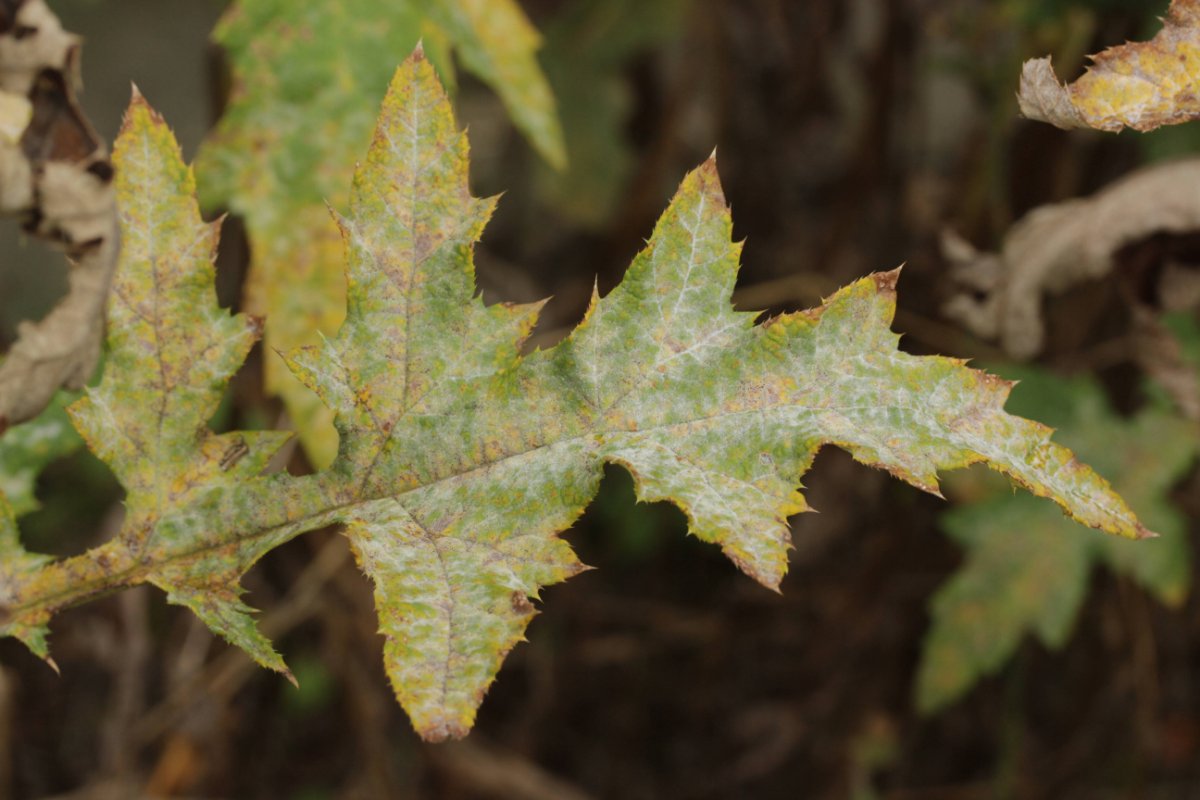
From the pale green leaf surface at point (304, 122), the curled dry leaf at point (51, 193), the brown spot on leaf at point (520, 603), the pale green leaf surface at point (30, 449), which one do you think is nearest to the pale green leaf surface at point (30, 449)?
the pale green leaf surface at point (30, 449)

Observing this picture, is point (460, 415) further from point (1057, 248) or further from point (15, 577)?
point (1057, 248)

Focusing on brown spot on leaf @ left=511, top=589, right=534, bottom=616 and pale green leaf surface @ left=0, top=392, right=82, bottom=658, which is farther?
pale green leaf surface @ left=0, top=392, right=82, bottom=658

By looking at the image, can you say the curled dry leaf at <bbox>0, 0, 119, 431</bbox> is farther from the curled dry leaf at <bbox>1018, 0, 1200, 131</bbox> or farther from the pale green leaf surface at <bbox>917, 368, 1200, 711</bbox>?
the pale green leaf surface at <bbox>917, 368, 1200, 711</bbox>

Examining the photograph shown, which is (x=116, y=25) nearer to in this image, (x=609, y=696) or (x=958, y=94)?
(x=609, y=696)

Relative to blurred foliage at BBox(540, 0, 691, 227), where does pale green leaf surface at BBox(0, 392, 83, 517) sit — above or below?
above

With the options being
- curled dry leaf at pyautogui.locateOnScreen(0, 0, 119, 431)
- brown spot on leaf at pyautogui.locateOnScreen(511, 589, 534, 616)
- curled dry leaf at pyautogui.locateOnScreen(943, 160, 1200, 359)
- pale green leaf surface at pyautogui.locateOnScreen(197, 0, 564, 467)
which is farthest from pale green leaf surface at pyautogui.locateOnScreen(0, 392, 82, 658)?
curled dry leaf at pyautogui.locateOnScreen(943, 160, 1200, 359)

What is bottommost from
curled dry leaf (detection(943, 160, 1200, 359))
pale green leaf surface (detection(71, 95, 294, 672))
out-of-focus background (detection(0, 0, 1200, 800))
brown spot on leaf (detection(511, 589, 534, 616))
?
out-of-focus background (detection(0, 0, 1200, 800))
